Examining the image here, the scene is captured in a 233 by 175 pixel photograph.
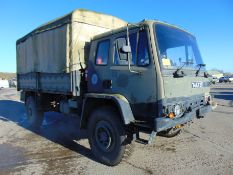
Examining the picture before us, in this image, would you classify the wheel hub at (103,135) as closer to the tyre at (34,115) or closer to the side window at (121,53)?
the side window at (121,53)

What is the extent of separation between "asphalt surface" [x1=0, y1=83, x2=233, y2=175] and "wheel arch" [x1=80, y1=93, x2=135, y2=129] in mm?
939

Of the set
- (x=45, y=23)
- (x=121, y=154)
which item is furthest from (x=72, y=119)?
(x=121, y=154)

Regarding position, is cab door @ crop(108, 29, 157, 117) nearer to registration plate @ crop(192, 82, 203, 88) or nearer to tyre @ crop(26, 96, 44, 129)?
registration plate @ crop(192, 82, 203, 88)

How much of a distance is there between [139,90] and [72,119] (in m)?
5.86

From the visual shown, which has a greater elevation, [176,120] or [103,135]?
[176,120]

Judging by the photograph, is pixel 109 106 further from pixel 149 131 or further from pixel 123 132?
pixel 149 131

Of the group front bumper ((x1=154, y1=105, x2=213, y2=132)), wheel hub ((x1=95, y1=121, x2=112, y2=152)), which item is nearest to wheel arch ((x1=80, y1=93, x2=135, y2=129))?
wheel hub ((x1=95, y1=121, x2=112, y2=152))

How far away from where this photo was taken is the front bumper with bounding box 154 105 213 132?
15.2 feet

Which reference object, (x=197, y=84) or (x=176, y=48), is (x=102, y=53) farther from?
(x=197, y=84)

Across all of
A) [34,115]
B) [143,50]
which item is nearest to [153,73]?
[143,50]

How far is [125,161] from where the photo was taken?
5562 mm

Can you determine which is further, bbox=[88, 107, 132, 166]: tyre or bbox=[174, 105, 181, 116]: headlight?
bbox=[88, 107, 132, 166]: tyre

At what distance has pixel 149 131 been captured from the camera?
4836 millimetres

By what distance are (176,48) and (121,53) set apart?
112 cm
